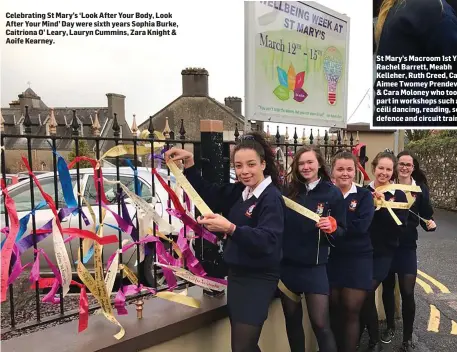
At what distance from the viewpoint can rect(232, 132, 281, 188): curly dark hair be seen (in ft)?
7.23

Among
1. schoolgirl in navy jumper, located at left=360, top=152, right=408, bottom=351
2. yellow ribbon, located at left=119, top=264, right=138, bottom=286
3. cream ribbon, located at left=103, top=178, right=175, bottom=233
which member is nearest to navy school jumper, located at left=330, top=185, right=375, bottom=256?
schoolgirl in navy jumper, located at left=360, top=152, right=408, bottom=351

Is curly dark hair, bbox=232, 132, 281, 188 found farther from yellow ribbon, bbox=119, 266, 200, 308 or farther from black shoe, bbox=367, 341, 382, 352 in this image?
black shoe, bbox=367, 341, 382, 352

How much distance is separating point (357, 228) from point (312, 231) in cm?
46

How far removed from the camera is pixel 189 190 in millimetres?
2191

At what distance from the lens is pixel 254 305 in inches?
82.0

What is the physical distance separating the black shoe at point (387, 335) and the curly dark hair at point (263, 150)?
2.18 metres

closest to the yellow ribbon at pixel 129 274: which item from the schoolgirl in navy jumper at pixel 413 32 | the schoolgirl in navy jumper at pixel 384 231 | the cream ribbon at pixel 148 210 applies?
the cream ribbon at pixel 148 210

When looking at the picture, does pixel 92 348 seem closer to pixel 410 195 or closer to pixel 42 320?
pixel 42 320

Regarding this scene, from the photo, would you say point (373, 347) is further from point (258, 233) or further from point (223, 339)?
point (258, 233)

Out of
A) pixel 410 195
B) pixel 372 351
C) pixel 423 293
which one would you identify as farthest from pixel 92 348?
pixel 423 293

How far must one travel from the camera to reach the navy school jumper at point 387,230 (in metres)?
3.12

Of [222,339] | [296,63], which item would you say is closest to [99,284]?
[222,339]

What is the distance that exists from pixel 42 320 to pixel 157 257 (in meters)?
0.75

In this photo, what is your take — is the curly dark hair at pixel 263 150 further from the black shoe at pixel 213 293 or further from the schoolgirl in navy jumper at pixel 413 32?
the schoolgirl in navy jumper at pixel 413 32
